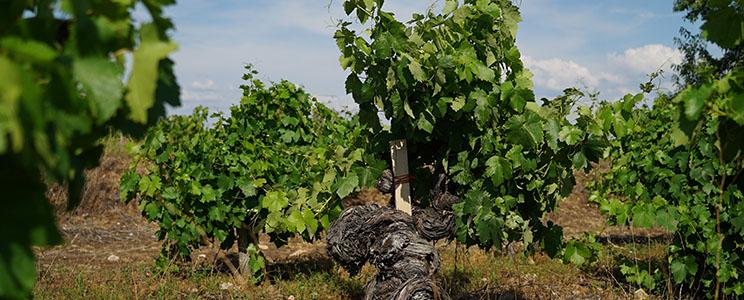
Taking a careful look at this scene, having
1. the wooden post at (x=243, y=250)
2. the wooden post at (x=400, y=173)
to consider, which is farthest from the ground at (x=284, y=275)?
the wooden post at (x=400, y=173)

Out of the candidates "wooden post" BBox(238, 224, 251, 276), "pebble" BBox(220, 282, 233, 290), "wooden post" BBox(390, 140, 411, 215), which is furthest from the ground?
"wooden post" BBox(390, 140, 411, 215)

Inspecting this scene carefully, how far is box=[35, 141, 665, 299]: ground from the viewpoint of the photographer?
19.9 ft

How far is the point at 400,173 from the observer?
4316mm

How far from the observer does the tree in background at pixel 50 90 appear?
1235 millimetres

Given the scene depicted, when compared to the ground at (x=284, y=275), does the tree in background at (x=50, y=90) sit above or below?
above

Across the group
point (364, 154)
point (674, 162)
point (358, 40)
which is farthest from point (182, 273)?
point (674, 162)

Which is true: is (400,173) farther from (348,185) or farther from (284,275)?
(284,275)

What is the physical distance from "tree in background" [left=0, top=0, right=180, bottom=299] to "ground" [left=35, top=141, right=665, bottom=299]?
3010 mm

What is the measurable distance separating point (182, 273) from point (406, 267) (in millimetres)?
3594

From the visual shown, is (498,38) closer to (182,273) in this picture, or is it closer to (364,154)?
(364,154)

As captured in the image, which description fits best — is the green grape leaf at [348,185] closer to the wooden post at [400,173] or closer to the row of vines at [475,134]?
the row of vines at [475,134]

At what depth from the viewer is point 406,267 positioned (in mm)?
4105

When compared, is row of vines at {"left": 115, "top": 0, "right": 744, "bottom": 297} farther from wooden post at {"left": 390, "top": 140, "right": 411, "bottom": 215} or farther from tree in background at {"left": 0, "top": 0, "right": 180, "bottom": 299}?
tree in background at {"left": 0, "top": 0, "right": 180, "bottom": 299}

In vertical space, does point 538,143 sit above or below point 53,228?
above
